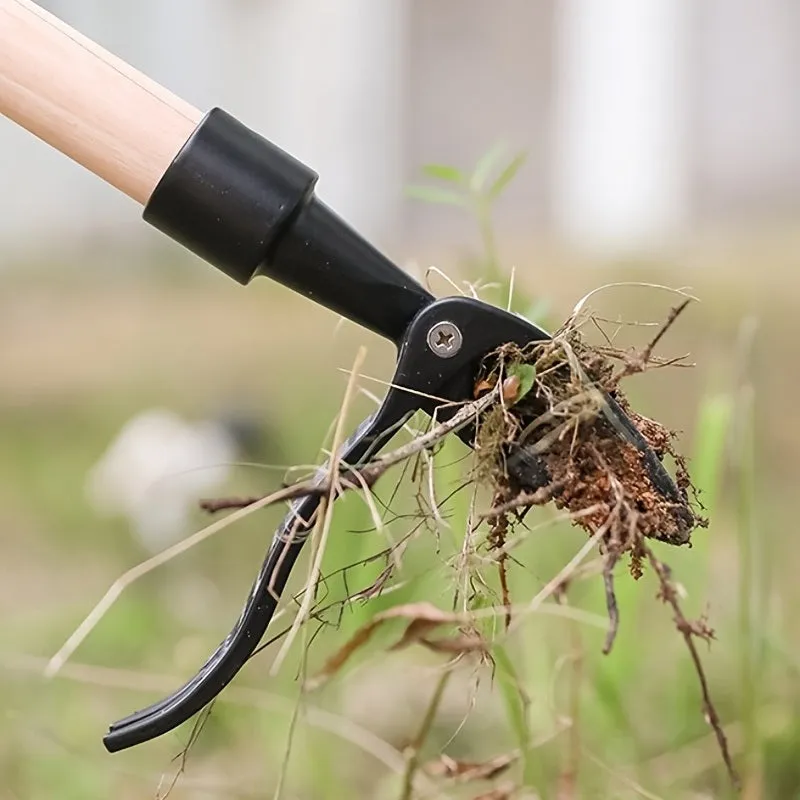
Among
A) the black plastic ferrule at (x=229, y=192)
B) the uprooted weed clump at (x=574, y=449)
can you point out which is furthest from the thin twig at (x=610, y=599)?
the black plastic ferrule at (x=229, y=192)

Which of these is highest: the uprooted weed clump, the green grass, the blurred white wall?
the blurred white wall

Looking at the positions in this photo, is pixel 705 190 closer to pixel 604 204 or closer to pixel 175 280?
pixel 604 204

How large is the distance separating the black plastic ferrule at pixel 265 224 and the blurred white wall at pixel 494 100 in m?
1.05

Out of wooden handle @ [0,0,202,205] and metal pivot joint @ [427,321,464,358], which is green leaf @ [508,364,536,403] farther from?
wooden handle @ [0,0,202,205]

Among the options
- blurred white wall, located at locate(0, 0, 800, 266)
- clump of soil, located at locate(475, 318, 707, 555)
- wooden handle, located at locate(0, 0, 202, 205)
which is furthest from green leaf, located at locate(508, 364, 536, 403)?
blurred white wall, located at locate(0, 0, 800, 266)

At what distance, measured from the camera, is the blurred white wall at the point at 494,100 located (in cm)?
132

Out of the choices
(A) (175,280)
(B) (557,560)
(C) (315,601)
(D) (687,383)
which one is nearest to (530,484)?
(C) (315,601)

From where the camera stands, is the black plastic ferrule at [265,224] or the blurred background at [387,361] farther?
the blurred background at [387,361]

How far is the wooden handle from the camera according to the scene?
264mm

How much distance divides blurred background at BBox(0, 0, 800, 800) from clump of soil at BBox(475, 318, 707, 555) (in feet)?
0.42

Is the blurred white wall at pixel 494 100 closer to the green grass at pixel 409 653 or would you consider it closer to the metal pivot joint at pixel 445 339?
the green grass at pixel 409 653

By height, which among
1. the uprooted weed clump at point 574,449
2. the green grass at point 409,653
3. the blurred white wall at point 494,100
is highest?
the blurred white wall at point 494,100

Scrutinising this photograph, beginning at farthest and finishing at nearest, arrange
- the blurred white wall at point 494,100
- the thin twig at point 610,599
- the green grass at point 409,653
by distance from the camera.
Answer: the blurred white wall at point 494,100, the green grass at point 409,653, the thin twig at point 610,599

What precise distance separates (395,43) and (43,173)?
57 centimetres
